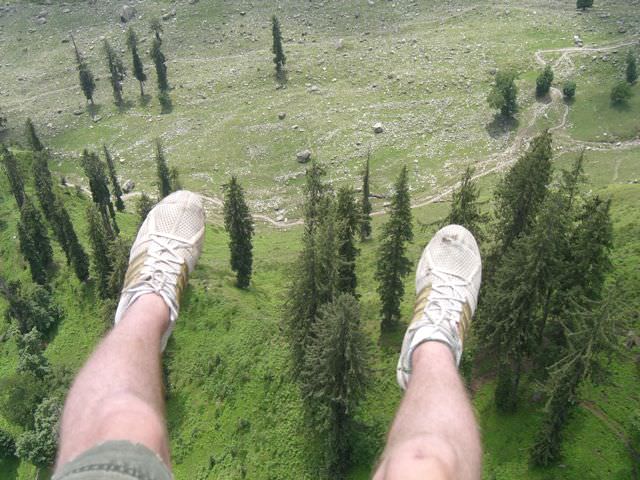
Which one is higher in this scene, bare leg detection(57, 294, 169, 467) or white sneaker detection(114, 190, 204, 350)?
bare leg detection(57, 294, 169, 467)

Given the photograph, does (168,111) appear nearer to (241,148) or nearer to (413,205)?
(241,148)

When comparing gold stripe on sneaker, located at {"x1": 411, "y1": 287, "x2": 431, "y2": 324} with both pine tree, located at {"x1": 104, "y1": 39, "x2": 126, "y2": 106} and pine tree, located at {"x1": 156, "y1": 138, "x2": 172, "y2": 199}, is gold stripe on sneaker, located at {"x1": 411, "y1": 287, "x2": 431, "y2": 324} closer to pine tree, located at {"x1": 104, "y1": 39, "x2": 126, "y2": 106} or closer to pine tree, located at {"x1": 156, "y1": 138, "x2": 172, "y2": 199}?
pine tree, located at {"x1": 156, "y1": 138, "x2": 172, "y2": 199}

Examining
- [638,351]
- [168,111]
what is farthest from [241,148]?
[638,351]

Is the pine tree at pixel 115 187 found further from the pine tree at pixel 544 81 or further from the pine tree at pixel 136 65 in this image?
the pine tree at pixel 544 81

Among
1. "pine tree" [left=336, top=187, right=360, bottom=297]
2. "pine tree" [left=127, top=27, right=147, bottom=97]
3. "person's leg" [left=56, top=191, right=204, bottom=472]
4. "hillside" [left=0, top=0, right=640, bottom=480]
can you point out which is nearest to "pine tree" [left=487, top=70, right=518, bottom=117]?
"hillside" [left=0, top=0, right=640, bottom=480]

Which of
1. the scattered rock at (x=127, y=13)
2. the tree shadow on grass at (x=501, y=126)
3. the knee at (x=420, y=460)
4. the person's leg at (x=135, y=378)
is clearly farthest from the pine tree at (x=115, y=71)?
the knee at (x=420, y=460)

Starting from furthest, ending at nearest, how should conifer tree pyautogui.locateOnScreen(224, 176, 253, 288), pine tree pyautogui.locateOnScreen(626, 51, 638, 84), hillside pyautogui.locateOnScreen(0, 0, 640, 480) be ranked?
pine tree pyautogui.locateOnScreen(626, 51, 638, 84) < conifer tree pyautogui.locateOnScreen(224, 176, 253, 288) < hillside pyautogui.locateOnScreen(0, 0, 640, 480)

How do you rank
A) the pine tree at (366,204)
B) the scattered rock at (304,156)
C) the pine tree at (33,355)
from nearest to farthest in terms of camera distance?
the pine tree at (33,355) < the pine tree at (366,204) < the scattered rock at (304,156)
